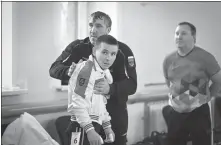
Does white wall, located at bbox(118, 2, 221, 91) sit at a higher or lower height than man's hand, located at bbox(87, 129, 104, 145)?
higher

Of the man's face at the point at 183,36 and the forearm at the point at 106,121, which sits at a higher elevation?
the man's face at the point at 183,36

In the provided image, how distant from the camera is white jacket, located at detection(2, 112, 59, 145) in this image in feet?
4.17

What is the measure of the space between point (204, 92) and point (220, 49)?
214 mm

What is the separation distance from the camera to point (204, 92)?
1.29 m

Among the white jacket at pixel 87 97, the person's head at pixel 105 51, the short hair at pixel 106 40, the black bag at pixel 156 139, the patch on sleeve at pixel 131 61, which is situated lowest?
the black bag at pixel 156 139

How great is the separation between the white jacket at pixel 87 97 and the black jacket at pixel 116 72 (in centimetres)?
4

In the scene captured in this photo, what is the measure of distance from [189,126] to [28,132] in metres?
0.75

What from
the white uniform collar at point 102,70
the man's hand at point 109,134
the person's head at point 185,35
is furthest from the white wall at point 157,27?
the man's hand at point 109,134

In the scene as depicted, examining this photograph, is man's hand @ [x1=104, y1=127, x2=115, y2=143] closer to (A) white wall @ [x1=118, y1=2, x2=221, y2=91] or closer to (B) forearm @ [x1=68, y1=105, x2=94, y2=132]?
(B) forearm @ [x1=68, y1=105, x2=94, y2=132]

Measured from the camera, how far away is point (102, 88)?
4.08 feet

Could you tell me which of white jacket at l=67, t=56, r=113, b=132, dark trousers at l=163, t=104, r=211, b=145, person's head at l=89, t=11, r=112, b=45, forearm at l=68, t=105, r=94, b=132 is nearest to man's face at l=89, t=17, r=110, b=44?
person's head at l=89, t=11, r=112, b=45

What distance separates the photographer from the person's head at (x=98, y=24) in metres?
1.27

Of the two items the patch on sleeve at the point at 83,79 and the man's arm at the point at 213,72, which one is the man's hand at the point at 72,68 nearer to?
the patch on sleeve at the point at 83,79

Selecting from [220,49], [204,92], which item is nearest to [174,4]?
[220,49]
